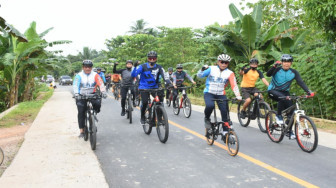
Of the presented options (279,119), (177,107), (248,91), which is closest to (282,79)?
(279,119)

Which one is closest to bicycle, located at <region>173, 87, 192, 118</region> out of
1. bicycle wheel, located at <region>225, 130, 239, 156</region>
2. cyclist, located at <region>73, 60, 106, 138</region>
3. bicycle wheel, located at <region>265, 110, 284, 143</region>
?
bicycle wheel, located at <region>265, 110, 284, 143</region>

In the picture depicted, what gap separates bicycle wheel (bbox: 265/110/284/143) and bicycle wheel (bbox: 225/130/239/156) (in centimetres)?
147

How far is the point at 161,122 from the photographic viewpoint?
290 inches

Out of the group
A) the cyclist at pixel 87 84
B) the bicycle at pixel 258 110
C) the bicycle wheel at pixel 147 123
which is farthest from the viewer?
the bicycle at pixel 258 110

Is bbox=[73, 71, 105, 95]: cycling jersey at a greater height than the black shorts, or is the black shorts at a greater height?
bbox=[73, 71, 105, 95]: cycling jersey

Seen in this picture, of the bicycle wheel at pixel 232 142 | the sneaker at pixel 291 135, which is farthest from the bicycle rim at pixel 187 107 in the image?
the bicycle wheel at pixel 232 142

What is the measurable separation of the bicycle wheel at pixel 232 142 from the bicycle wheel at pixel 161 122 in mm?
1509

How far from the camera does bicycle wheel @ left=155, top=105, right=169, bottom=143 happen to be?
713 cm

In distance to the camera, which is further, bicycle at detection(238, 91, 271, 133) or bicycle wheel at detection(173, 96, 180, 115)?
bicycle wheel at detection(173, 96, 180, 115)

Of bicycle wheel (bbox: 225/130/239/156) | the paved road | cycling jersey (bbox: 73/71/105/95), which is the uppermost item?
cycling jersey (bbox: 73/71/105/95)

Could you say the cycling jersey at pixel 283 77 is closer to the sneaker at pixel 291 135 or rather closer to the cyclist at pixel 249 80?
the sneaker at pixel 291 135

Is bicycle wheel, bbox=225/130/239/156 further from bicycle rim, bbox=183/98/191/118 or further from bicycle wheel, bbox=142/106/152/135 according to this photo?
bicycle rim, bbox=183/98/191/118

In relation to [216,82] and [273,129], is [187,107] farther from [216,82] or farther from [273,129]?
[216,82]

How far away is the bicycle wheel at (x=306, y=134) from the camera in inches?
239
